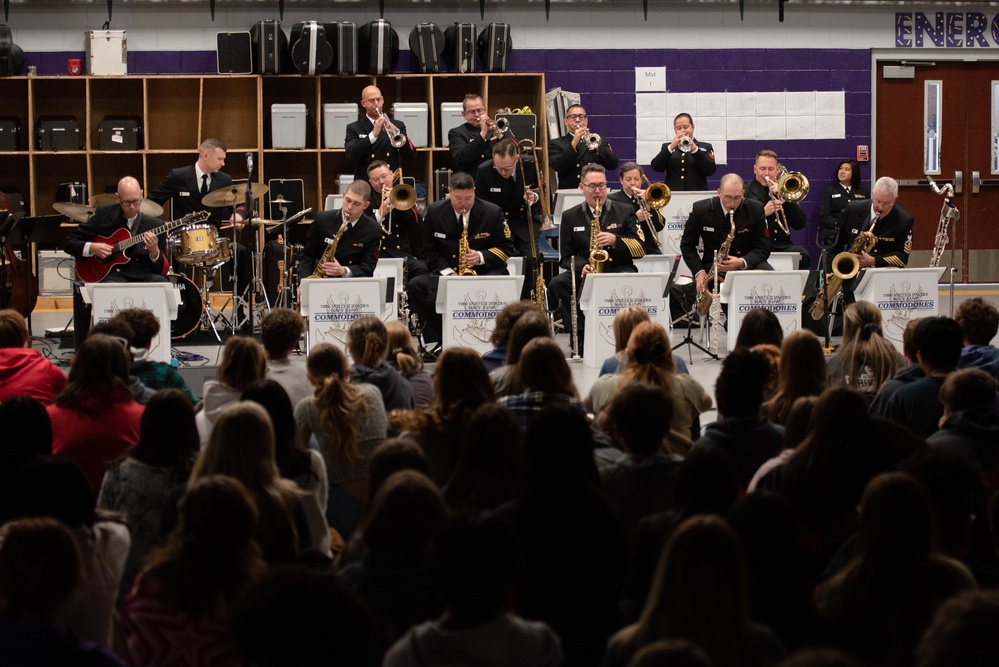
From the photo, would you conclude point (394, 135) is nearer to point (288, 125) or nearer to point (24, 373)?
point (288, 125)

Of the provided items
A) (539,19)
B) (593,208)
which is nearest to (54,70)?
(539,19)

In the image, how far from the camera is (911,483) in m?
2.61

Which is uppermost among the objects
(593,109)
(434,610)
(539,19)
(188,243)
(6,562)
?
(539,19)

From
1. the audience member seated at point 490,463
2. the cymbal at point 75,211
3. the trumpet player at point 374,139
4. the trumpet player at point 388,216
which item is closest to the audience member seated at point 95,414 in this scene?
the audience member seated at point 490,463

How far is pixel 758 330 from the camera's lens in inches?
219

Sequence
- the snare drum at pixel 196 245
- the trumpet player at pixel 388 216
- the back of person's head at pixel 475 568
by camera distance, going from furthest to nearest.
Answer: the trumpet player at pixel 388 216, the snare drum at pixel 196 245, the back of person's head at pixel 475 568

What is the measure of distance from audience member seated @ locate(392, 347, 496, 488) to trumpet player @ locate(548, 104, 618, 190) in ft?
24.9

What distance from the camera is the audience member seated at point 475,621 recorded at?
7.62ft

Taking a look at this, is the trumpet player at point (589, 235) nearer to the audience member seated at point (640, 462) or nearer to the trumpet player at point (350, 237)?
the trumpet player at point (350, 237)

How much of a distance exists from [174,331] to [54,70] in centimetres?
408

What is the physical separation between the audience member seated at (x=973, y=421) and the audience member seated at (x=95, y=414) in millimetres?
2585

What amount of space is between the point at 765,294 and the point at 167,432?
20.1 ft

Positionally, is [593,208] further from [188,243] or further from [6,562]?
[6,562]

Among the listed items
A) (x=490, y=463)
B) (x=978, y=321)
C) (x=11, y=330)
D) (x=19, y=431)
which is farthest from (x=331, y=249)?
(x=490, y=463)
